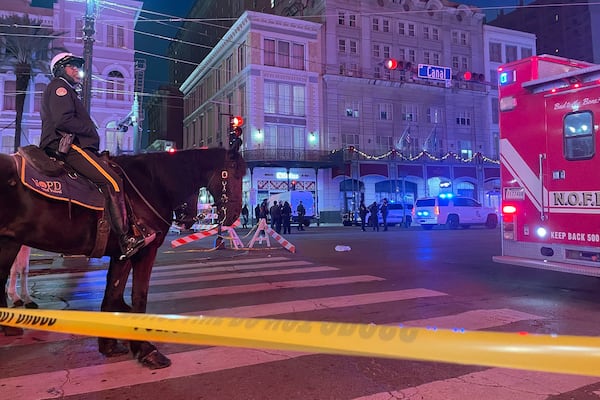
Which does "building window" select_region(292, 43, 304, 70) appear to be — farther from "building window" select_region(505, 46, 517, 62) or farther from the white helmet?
the white helmet

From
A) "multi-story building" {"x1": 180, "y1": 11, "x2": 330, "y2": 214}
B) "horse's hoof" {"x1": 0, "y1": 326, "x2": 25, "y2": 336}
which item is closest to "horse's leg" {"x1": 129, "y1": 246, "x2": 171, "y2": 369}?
"horse's hoof" {"x1": 0, "y1": 326, "x2": 25, "y2": 336}

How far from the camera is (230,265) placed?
36.9 feet

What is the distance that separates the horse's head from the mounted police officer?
80 cm

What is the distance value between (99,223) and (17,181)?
2.61 ft

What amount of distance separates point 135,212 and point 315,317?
265cm

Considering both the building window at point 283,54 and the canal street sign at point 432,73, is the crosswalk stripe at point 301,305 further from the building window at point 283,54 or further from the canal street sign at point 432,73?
the building window at point 283,54

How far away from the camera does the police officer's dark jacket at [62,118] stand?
434cm

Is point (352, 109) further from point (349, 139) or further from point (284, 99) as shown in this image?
point (284, 99)

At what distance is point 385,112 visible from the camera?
4647cm

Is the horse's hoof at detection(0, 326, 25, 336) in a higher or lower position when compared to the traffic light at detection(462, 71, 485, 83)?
lower

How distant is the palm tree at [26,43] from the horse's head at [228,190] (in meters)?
33.1

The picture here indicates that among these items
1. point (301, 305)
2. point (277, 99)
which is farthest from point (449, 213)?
point (301, 305)

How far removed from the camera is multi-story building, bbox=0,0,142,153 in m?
35.8

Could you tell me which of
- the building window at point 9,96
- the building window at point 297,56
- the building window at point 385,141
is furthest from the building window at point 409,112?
the building window at point 9,96
